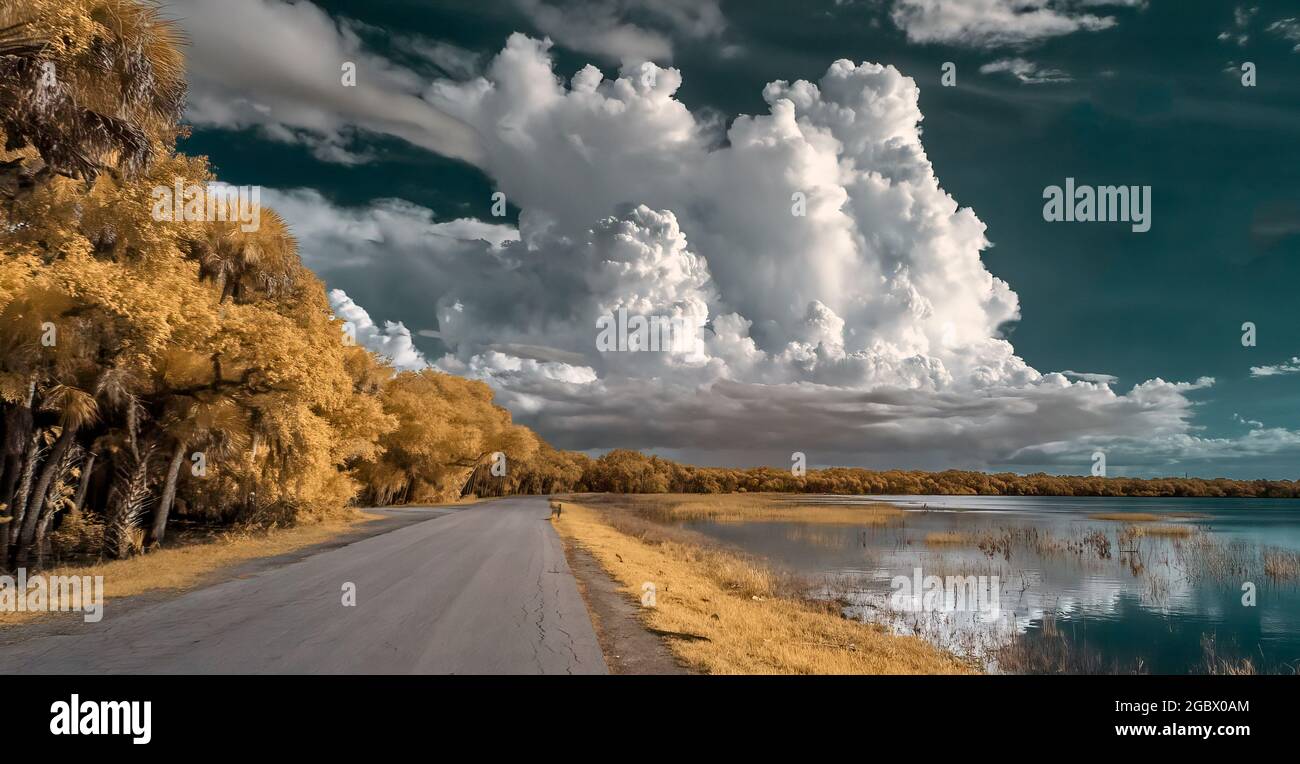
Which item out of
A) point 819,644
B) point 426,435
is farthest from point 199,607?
point 426,435

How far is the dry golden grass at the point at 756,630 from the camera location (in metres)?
8.93

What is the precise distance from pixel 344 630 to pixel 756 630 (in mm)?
6364

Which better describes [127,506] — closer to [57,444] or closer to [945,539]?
[57,444]

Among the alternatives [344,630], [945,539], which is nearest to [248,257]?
[344,630]

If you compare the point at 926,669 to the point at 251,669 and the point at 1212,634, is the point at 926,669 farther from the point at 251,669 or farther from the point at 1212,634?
the point at 1212,634

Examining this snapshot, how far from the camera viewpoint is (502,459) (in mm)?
78438

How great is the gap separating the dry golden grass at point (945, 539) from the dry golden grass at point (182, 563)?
2895 cm

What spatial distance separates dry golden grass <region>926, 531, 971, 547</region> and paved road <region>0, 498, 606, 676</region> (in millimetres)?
25638

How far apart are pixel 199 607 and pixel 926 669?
38.8 ft

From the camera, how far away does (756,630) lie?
1107 centimetres

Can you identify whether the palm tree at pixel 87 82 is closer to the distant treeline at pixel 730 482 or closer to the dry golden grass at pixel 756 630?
the dry golden grass at pixel 756 630

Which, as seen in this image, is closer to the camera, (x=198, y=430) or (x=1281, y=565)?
(x=198, y=430)

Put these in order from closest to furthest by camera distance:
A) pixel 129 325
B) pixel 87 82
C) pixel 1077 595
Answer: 1. pixel 87 82
2. pixel 129 325
3. pixel 1077 595

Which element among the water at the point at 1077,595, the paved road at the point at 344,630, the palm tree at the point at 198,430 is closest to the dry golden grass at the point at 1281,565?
the water at the point at 1077,595
